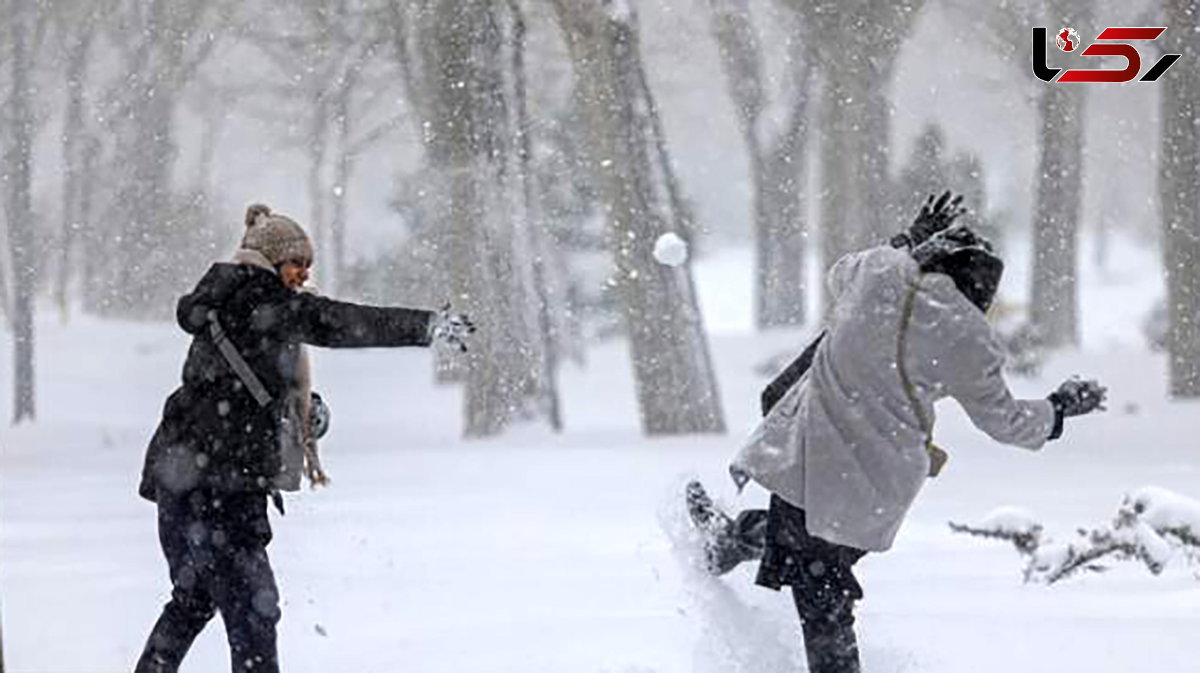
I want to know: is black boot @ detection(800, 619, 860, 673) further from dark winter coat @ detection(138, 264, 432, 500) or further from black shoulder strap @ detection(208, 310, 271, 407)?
black shoulder strap @ detection(208, 310, 271, 407)

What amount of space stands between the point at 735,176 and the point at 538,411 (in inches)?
1157

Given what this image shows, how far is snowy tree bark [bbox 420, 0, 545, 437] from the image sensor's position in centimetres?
1580

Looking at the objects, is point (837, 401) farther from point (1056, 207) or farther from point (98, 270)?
point (98, 270)

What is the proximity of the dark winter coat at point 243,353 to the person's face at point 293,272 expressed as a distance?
0.10 ft

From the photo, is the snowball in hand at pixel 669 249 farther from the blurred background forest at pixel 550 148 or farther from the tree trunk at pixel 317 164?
the tree trunk at pixel 317 164

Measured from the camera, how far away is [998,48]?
25.7 metres

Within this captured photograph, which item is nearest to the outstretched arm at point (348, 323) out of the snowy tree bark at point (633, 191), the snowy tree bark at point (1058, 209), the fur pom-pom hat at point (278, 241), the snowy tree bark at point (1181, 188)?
the fur pom-pom hat at point (278, 241)

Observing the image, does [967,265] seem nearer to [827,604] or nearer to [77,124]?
[827,604]

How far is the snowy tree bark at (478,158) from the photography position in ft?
51.8

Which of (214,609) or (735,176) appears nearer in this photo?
(214,609)

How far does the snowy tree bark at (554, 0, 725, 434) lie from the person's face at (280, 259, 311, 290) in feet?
33.1

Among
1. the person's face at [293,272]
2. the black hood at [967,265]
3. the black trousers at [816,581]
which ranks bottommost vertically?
the black trousers at [816,581]

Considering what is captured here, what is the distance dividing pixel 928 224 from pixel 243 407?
172cm

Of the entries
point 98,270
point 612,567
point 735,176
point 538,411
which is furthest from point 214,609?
point 735,176
